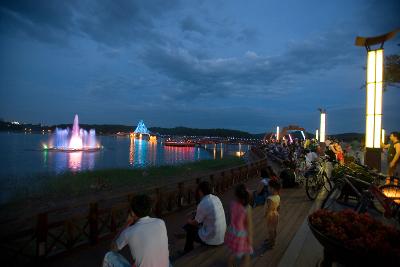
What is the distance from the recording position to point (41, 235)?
246 inches

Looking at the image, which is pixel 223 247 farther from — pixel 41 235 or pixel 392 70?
pixel 392 70

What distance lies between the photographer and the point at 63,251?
6.81 meters

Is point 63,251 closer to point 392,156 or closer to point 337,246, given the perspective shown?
point 337,246

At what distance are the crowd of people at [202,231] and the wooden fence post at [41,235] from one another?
332cm

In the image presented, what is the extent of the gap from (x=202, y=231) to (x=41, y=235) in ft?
12.2

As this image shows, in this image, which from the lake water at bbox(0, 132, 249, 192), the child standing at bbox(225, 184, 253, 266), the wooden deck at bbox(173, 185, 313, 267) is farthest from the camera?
the lake water at bbox(0, 132, 249, 192)

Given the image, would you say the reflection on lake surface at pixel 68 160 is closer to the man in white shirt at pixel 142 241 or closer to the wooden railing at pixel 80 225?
the wooden railing at pixel 80 225

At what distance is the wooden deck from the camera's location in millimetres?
4891

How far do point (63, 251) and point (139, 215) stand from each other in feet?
15.7

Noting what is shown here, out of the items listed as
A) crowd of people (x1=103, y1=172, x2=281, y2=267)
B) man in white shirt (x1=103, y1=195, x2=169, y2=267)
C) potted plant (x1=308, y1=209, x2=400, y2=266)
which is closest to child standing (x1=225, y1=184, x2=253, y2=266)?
crowd of people (x1=103, y1=172, x2=281, y2=267)

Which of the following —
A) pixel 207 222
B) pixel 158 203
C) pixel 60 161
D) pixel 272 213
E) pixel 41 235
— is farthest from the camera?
Answer: pixel 60 161

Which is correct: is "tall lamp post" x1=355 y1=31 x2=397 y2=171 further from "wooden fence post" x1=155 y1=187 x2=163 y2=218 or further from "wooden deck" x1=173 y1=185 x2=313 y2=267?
"wooden fence post" x1=155 y1=187 x2=163 y2=218

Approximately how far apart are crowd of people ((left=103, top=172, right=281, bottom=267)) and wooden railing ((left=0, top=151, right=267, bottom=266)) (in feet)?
10.6

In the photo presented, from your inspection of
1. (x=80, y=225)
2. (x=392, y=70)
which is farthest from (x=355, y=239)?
(x=392, y=70)
